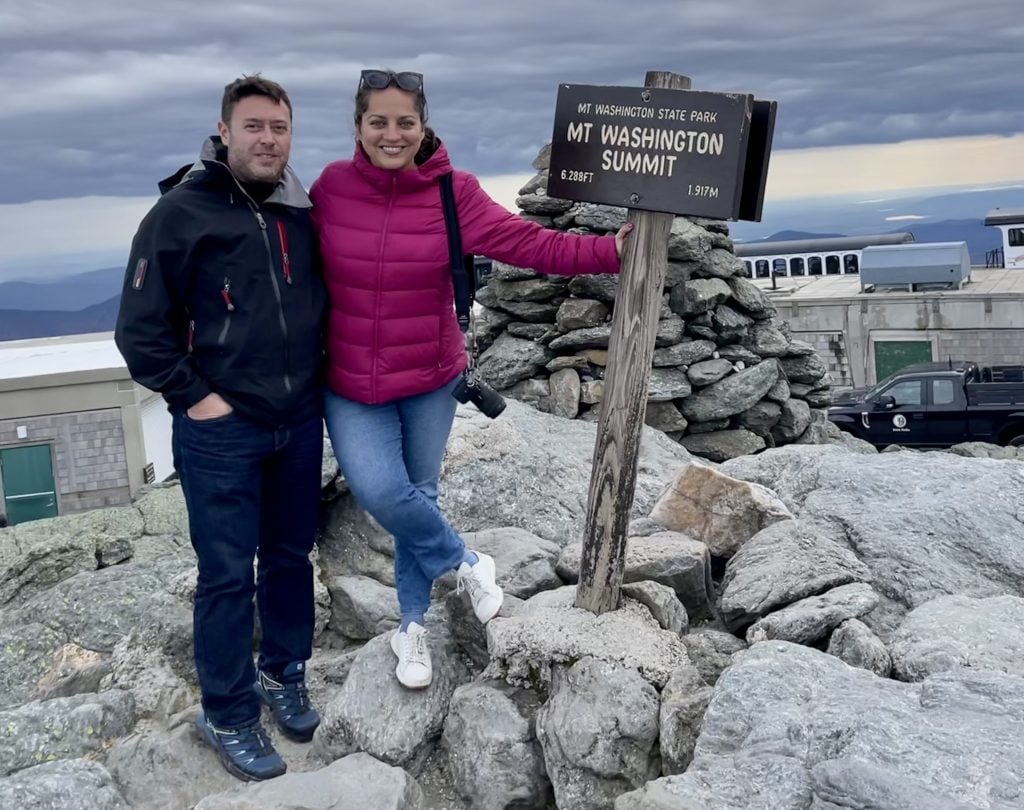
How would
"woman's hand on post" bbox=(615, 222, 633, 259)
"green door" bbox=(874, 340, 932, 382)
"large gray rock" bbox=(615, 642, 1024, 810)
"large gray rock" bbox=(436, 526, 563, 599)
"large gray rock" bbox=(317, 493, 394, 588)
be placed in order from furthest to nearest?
1. "green door" bbox=(874, 340, 932, 382)
2. "large gray rock" bbox=(317, 493, 394, 588)
3. "large gray rock" bbox=(436, 526, 563, 599)
4. "woman's hand on post" bbox=(615, 222, 633, 259)
5. "large gray rock" bbox=(615, 642, 1024, 810)

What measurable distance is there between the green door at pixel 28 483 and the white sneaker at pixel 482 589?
68.9ft

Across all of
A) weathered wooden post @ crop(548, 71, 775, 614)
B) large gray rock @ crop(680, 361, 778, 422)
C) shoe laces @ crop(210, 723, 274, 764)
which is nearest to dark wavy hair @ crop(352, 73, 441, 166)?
weathered wooden post @ crop(548, 71, 775, 614)

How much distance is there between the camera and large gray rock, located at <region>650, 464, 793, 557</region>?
657 centimetres

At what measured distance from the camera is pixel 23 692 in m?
6.26

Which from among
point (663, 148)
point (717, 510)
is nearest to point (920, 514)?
point (717, 510)

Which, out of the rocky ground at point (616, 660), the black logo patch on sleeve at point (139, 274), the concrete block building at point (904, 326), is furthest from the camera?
the concrete block building at point (904, 326)

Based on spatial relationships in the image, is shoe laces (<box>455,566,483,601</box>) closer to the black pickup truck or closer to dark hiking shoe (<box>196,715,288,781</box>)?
dark hiking shoe (<box>196,715,288,781</box>)

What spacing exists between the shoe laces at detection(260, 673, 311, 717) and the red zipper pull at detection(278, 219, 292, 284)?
6.81 feet

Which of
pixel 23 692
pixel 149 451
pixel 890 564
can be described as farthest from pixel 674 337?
pixel 149 451

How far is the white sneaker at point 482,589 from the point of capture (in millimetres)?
5348

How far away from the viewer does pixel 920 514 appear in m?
6.73

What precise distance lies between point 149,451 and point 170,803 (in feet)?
69.0

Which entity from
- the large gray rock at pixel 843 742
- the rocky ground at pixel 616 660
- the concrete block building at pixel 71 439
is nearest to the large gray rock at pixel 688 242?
the rocky ground at pixel 616 660

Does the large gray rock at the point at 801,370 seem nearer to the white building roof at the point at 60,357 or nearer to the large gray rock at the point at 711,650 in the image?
the large gray rock at the point at 711,650
